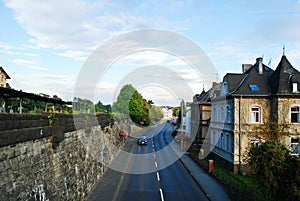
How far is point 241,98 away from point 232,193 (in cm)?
1126

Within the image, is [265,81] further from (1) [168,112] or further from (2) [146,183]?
(1) [168,112]

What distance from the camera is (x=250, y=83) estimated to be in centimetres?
2773

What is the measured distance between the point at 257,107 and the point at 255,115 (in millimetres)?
748

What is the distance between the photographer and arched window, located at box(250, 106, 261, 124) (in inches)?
1045

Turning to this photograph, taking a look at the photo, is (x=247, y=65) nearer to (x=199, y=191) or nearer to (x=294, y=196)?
(x=199, y=191)

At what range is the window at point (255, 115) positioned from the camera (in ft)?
87.2

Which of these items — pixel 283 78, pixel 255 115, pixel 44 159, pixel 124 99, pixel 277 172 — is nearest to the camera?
pixel 44 159

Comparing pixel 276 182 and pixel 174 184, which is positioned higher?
pixel 276 182

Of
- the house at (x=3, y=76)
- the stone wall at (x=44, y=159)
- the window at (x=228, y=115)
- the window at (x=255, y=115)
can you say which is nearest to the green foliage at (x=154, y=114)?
the window at (x=228, y=115)

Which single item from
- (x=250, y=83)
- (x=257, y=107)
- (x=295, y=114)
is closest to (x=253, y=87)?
(x=250, y=83)

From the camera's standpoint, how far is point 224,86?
2980 centimetres

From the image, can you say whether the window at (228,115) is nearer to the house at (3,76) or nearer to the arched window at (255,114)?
the arched window at (255,114)

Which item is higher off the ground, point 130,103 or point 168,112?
point 168,112

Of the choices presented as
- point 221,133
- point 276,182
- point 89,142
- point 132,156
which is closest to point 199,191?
point 89,142
